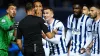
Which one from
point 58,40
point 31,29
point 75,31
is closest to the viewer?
point 31,29

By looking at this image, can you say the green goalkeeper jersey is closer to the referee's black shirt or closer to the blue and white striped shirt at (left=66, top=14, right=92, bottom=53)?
the referee's black shirt

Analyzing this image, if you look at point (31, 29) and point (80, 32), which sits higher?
point (31, 29)

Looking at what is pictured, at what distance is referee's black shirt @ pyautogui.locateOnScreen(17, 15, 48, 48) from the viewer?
1022 cm

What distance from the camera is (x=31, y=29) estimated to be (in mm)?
10242

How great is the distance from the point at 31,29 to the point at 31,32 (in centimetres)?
6

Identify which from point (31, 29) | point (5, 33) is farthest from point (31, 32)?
point (5, 33)

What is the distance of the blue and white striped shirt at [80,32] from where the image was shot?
37.0 ft

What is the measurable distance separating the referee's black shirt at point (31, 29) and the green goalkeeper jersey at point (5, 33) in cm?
40

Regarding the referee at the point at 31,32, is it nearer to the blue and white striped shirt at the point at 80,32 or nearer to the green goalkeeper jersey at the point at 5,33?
the green goalkeeper jersey at the point at 5,33

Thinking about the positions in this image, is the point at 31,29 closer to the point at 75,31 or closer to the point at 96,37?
the point at 75,31

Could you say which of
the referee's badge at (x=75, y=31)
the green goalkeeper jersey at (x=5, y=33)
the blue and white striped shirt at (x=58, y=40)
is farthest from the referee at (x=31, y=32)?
the referee's badge at (x=75, y=31)

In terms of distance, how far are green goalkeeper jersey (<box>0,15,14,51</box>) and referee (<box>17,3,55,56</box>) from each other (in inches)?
15.8

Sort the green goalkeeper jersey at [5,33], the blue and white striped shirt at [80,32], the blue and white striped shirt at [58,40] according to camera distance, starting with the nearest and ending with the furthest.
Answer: the green goalkeeper jersey at [5,33] → the blue and white striped shirt at [58,40] → the blue and white striped shirt at [80,32]

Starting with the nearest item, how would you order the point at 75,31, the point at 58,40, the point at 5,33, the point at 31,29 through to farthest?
the point at 31,29, the point at 5,33, the point at 58,40, the point at 75,31
